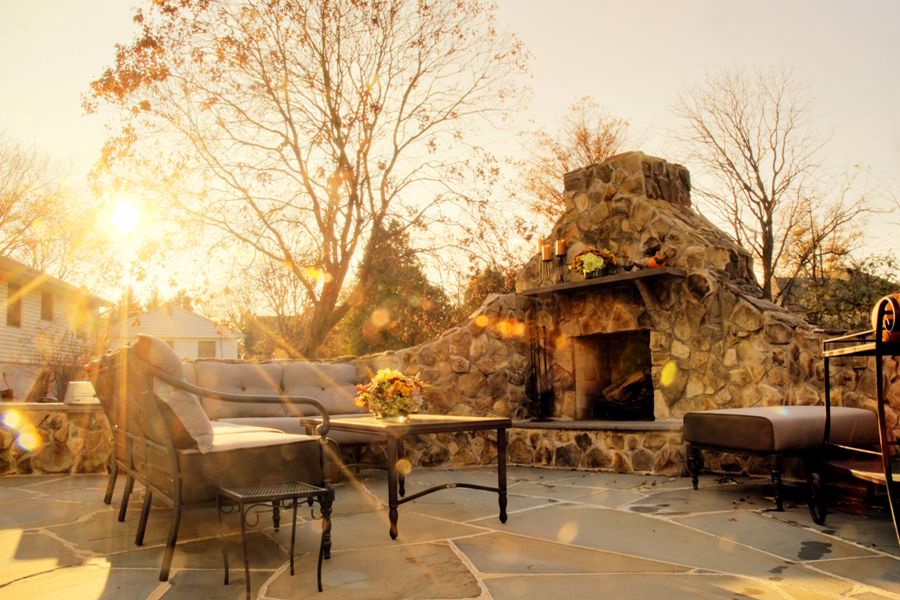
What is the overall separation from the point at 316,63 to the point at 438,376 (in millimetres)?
5544

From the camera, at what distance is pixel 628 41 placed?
25.5ft

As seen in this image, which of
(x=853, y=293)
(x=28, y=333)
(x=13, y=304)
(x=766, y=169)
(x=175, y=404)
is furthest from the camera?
(x=28, y=333)

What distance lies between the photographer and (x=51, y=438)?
6.32 metres

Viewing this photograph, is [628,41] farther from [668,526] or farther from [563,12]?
[668,526]

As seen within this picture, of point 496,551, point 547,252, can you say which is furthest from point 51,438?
point 547,252

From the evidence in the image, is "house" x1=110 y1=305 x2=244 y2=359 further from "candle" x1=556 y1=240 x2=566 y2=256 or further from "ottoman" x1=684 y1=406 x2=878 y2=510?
"ottoman" x1=684 y1=406 x2=878 y2=510

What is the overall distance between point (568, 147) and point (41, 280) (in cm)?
1586

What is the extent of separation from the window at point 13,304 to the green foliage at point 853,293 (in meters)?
19.6

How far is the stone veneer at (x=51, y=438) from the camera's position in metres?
6.26

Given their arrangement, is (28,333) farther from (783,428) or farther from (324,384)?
(783,428)

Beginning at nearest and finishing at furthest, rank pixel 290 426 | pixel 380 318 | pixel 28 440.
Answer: pixel 290 426 → pixel 28 440 → pixel 380 318

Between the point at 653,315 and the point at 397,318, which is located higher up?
the point at 397,318

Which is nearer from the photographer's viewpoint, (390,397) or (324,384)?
(390,397)

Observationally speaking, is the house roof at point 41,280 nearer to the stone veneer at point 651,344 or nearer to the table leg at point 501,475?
the stone veneer at point 651,344
